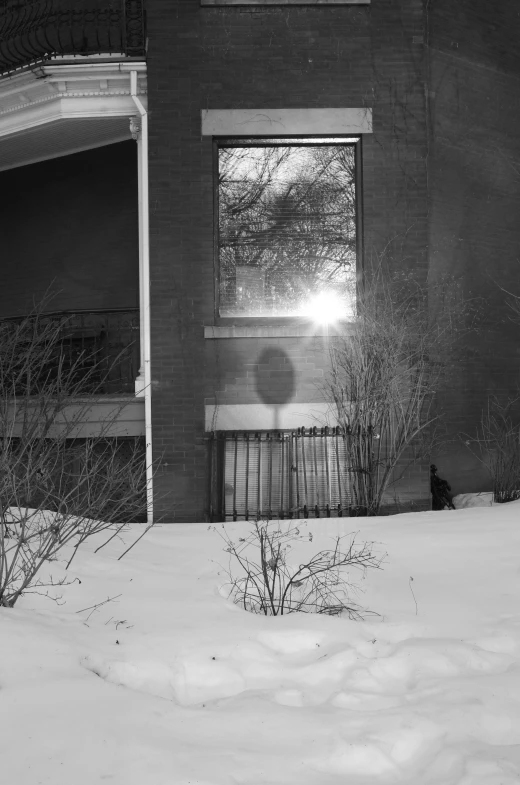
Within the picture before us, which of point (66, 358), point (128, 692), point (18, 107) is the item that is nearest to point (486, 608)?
point (128, 692)

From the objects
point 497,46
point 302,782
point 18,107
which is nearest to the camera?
point 302,782

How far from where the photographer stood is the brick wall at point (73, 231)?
11.6 meters

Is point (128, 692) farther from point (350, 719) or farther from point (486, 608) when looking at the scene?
point (486, 608)

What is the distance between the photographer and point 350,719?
3609 millimetres

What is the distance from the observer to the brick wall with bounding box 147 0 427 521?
9414mm

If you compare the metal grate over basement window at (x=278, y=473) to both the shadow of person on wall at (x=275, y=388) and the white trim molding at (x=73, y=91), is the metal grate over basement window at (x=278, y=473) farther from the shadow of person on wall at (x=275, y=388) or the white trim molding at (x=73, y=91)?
the white trim molding at (x=73, y=91)

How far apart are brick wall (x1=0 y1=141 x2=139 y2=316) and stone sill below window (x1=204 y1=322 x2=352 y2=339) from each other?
236cm

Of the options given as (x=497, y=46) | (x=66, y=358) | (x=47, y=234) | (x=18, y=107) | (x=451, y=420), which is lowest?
(x=451, y=420)

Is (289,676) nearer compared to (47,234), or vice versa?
(289,676)

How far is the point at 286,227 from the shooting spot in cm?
966

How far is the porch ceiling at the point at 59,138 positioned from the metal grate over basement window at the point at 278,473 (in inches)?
171

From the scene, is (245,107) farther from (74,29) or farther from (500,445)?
(500,445)

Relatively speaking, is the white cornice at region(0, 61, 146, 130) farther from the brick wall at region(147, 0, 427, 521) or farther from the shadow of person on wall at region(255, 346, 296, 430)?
the shadow of person on wall at region(255, 346, 296, 430)

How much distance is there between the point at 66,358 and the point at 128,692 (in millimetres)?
7465
